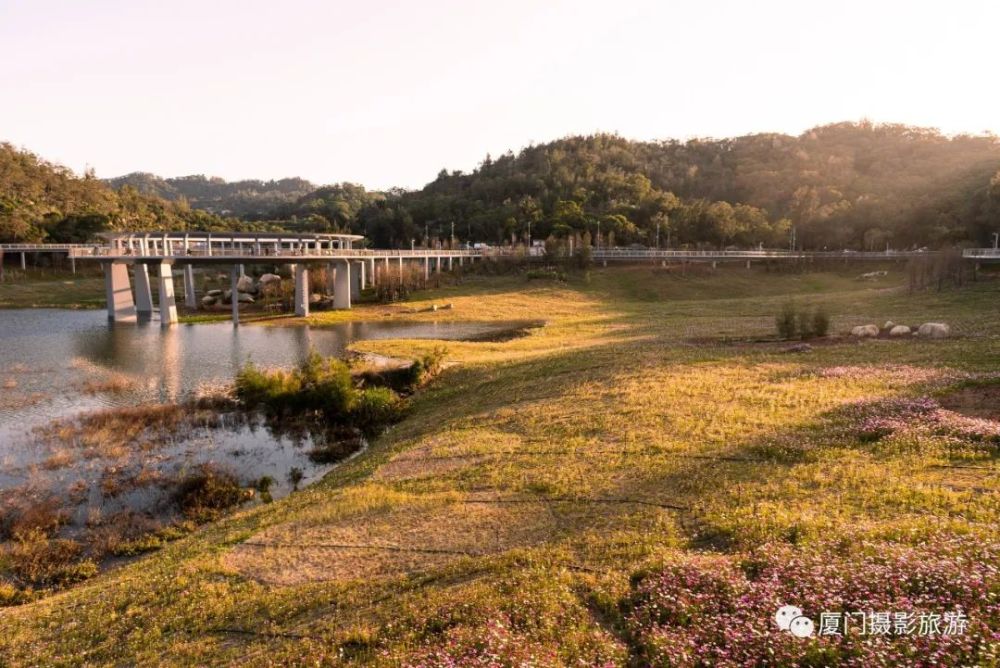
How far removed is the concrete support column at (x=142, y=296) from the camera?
66.2 metres

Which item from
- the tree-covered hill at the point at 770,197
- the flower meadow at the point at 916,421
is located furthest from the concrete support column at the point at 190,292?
the flower meadow at the point at 916,421

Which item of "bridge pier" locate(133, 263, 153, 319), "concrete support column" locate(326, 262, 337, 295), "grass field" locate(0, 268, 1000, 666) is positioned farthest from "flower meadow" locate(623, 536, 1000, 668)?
"concrete support column" locate(326, 262, 337, 295)

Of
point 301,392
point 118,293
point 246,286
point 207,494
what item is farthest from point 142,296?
point 207,494

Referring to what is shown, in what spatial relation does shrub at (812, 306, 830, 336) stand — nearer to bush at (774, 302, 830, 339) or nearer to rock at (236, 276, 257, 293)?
bush at (774, 302, 830, 339)

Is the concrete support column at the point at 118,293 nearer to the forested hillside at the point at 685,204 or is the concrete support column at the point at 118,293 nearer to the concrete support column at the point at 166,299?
the concrete support column at the point at 166,299

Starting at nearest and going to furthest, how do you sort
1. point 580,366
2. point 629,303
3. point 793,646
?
point 793,646, point 580,366, point 629,303

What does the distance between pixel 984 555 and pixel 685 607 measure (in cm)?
438

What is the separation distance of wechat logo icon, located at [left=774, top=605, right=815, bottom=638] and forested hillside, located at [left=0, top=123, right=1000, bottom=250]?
112523 mm

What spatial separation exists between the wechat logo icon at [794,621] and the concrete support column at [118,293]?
71.9 metres

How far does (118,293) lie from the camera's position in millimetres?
63875

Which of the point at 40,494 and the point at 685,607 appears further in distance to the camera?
the point at 40,494

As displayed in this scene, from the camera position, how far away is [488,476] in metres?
15.9

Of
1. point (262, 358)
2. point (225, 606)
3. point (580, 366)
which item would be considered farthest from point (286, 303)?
point (225, 606)

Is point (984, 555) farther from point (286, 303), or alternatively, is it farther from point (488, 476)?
point (286, 303)
